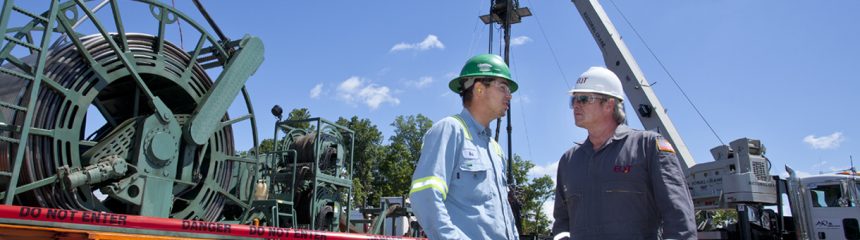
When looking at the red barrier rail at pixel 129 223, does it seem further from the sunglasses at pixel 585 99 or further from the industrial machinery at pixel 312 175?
the industrial machinery at pixel 312 175

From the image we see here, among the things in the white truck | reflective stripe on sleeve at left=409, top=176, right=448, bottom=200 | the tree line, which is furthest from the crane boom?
the tree line

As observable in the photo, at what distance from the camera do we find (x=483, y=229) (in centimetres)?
253

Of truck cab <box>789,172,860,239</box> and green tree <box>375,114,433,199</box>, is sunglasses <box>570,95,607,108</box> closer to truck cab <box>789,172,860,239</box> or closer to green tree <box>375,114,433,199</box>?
truck cab <box>789,172,860,239</box>

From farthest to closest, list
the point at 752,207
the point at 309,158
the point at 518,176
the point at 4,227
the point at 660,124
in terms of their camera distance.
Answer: the point at 518,176 → the point at 660,124 → the point at 309,158 → the point at 752,207 → the point at 4,227

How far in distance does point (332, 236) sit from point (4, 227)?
3.07m

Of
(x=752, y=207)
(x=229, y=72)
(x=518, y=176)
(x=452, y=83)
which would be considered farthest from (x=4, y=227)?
(x=518, y=176)

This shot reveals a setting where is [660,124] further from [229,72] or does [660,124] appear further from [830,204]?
[229,72]

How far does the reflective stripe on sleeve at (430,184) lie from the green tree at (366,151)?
39447 mm

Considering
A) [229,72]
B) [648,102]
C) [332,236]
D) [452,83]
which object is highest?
[648,102]

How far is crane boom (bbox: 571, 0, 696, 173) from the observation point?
14258 millimetres

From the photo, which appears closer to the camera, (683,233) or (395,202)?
(683,233)

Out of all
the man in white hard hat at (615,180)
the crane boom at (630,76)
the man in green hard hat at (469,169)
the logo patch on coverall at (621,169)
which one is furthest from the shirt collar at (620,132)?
the crane boom at (630,76)

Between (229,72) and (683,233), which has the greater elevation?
(229,72)

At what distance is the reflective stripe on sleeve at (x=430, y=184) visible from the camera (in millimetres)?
2449
